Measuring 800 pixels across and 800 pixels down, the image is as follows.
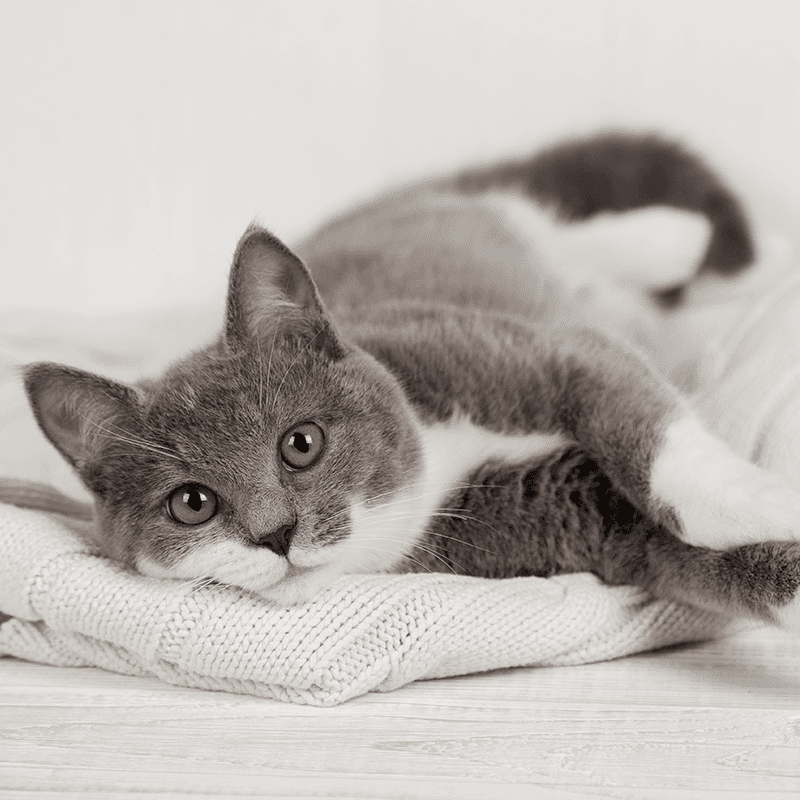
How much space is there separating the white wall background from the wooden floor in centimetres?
157

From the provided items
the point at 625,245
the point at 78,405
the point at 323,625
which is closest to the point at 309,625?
the point at 323,625

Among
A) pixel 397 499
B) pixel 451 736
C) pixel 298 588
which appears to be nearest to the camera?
pixel 451 736

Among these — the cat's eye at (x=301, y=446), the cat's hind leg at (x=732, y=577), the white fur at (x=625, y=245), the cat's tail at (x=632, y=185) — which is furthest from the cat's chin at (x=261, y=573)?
the cat's tail at (x=632, y=185)

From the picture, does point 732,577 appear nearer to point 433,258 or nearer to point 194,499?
point 194,499

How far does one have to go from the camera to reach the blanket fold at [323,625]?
4.16 ft

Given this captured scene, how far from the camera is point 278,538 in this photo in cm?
125

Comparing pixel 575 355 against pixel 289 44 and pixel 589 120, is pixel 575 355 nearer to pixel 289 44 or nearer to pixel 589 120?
pixel 589 120

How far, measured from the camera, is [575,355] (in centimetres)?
152

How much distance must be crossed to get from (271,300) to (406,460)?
27 centimetres

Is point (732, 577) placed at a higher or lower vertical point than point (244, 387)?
lower

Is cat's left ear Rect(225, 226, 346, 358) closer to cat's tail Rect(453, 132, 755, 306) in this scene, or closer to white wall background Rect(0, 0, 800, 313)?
cat's tail Rect(453, 132, 755, 306)

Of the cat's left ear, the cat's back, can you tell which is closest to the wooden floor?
the cat's left ear

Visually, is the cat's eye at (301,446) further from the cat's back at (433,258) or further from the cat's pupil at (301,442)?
the cat's back at (433,258)

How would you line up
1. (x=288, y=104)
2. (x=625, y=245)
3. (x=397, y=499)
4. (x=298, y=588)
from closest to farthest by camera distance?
(x=298, y=588)
(x=397, y=499)
(x=625, y=245)
(x=288, y=104)
